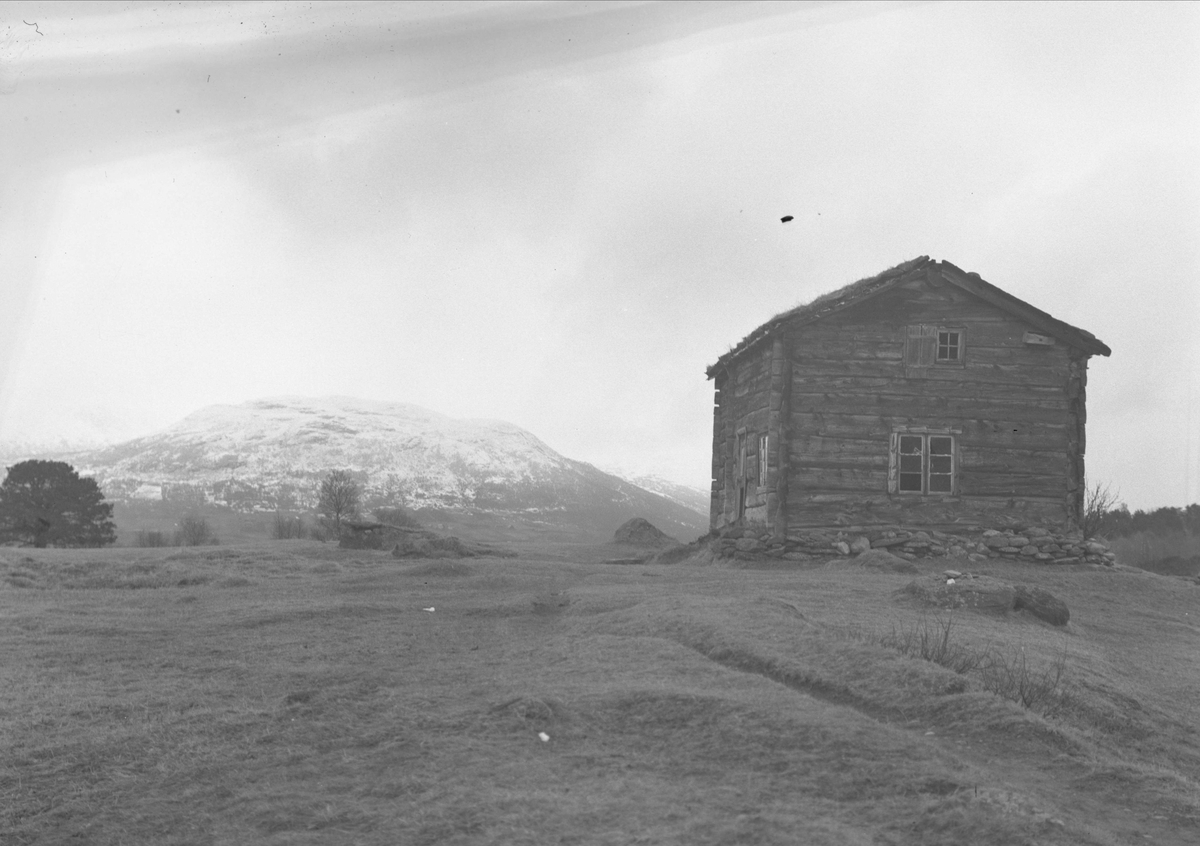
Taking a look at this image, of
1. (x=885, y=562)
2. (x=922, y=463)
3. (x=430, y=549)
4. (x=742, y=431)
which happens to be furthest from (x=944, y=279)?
(x=430, y=549)

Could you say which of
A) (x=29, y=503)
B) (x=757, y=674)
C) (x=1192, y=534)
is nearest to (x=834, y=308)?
(x=757, y=674)

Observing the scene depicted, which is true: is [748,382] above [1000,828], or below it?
above

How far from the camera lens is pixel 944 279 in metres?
26.1

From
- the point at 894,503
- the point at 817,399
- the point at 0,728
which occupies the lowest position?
the point at 0,728

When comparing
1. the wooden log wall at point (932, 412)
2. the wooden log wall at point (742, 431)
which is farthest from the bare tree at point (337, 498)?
the wooden log wall at point (932, 412)

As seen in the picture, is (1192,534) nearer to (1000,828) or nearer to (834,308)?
(834,308)

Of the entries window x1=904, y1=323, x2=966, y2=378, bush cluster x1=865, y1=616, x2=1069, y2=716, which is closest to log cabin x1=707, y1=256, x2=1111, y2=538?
window x1=904, y1=323, x2=966, y2=378

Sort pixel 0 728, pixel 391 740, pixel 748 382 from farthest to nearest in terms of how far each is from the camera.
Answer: pixel 748 382 < pixel 0 728 < pixel 391 740

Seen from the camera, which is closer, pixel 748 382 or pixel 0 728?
pixel 0 728

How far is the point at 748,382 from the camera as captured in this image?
29.0 m

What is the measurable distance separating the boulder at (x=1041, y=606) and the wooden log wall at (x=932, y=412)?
953 cm

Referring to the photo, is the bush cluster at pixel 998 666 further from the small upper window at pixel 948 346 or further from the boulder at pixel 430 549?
the boulder at pixel 430 549

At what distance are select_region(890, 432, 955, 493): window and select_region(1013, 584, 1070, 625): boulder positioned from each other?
9726 mm

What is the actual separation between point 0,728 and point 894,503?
20925 mm
